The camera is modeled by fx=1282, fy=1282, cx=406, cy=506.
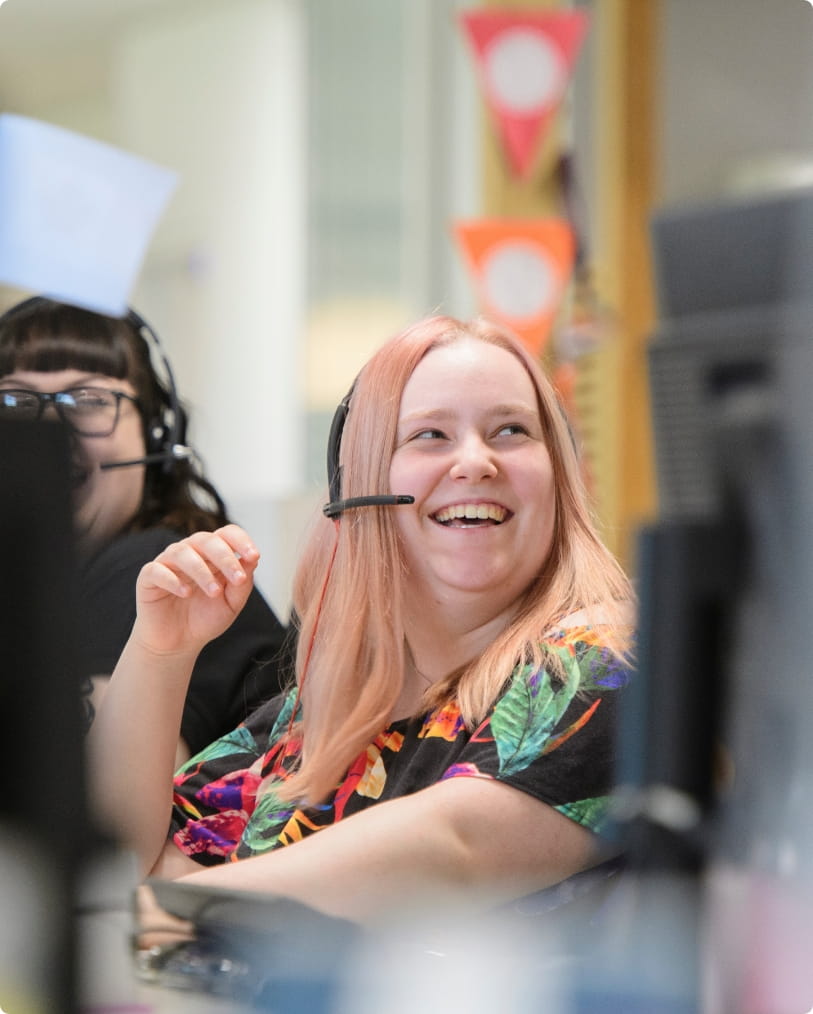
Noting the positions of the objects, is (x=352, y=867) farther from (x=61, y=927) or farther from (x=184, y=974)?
(x=61, y=927)

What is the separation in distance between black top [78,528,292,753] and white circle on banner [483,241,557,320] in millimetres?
1919

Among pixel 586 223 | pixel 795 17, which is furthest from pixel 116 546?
pixel 586 223

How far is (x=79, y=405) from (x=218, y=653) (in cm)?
28

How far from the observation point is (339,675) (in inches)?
42.1

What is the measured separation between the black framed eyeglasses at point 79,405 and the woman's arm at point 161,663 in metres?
0.29

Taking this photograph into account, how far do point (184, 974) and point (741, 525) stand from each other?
1.35 feet

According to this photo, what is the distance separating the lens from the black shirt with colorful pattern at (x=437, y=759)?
2.93 feet

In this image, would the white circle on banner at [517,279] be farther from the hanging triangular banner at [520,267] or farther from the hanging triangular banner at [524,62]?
the hanging triangular banner at [524,62]

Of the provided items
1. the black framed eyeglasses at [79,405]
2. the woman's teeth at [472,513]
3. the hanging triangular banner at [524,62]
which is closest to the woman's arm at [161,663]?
the woman's teeth at [472,513]

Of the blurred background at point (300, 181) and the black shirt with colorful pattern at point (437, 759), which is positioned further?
the blurred background at point (300, 181)

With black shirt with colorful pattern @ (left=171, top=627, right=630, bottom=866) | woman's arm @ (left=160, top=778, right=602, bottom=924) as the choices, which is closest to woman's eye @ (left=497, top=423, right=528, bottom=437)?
black shirt with colorful pattern @ (left=171, top=627, right=630, bottom=866)

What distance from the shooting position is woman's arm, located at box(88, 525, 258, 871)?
976 mm

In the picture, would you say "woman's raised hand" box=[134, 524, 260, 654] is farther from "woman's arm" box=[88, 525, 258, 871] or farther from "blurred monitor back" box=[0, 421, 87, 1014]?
"blurred monitor back" box=[0, 421, 87, 1014]

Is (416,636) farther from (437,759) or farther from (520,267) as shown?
(520,267)
